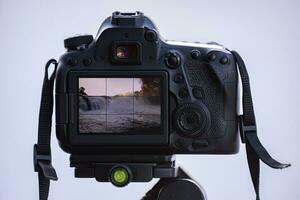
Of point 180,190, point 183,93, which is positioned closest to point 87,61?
point 183,93

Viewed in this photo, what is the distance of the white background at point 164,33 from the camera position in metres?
2.15

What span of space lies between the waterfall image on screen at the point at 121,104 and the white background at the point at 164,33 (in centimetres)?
88

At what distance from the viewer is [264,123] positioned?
7.09ft

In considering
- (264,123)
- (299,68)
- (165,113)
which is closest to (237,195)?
(264,123)

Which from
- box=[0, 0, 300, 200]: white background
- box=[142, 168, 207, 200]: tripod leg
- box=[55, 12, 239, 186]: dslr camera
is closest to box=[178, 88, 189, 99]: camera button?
box=[55, 12, 239, 186]: dslr camera

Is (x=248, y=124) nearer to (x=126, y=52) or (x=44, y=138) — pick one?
(x=126, y=52)

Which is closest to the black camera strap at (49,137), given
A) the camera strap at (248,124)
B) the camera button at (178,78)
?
the camera strap at (248,124)

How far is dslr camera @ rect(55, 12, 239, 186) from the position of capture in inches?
50.0

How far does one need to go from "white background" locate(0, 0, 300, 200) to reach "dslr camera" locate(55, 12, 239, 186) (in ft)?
2.79

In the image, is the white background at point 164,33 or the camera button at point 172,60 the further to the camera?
the white background at point 164,33

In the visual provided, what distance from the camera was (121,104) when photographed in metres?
1.27

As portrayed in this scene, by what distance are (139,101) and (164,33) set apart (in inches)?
34.9

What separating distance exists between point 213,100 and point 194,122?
0.16ft

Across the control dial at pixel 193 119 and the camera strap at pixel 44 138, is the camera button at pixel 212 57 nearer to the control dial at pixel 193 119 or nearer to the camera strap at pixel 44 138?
the control dial at pixel 193 119
